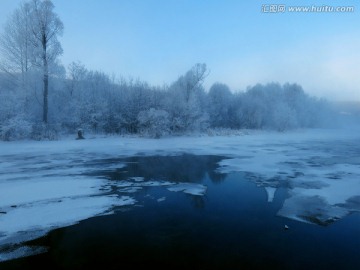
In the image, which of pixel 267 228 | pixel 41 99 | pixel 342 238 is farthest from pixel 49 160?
pixel 41 99

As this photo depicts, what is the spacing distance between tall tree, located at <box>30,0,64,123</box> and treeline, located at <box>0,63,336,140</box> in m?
2.43

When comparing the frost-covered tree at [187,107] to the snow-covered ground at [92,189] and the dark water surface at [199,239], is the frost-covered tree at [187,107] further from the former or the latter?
the dark water surface at [199,239]

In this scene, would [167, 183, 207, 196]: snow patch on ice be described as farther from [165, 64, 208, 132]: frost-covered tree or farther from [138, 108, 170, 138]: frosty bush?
[165, 64, 208, 132]: frost-covered tree

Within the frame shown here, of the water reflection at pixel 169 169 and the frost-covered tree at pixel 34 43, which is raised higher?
the frost-covered tree at pixel 34 43

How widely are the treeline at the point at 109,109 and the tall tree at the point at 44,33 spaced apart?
2.43 metres

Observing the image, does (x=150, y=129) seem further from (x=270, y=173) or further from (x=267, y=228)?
(x=267, y=228)

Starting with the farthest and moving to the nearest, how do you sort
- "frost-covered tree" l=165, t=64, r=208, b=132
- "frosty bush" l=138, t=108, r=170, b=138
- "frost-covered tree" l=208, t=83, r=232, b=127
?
"frost-covered tree" l=208, t=83, r=232, b=127
"frost-covered tree" l=165, t=64, r=208, b=132
"frosty bush" l=138, t=108, r=170, b=138

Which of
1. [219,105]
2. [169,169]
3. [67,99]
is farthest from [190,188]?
[219,105]

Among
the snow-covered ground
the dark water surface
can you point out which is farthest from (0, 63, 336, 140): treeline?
the dark water surface

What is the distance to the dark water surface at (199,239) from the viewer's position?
4992mm

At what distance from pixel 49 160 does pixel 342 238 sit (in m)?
13.7

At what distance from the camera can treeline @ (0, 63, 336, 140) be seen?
86.1ft

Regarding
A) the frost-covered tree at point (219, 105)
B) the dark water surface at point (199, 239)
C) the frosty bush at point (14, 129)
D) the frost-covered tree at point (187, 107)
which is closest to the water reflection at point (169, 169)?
the dark water surface at point (199, 239)

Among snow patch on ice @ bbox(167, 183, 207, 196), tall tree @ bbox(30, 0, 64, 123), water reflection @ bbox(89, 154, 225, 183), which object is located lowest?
snow patch on ice @ bbox(167, 183, 207, 196)
